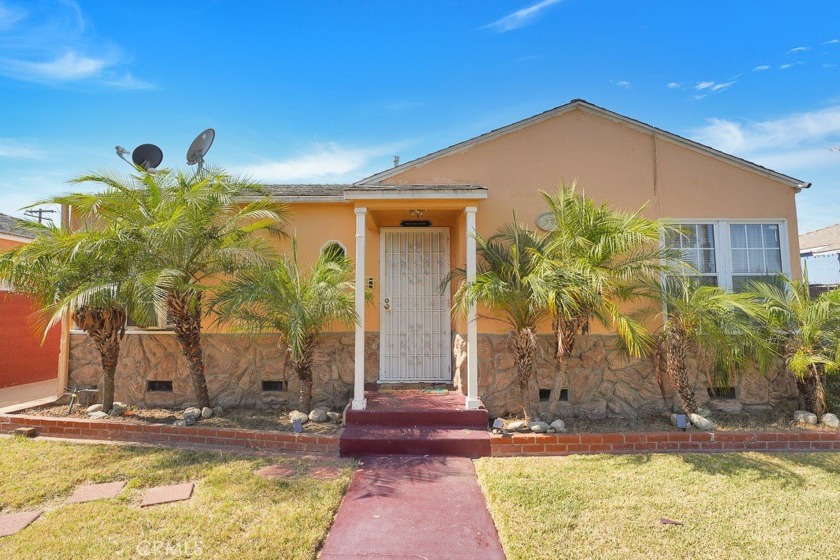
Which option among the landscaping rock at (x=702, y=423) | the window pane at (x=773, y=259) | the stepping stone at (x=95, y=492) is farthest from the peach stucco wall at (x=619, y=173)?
the stepping stone at (x=95, y=492)

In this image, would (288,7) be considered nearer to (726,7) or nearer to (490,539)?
(726,7)

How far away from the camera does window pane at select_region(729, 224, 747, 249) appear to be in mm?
7688

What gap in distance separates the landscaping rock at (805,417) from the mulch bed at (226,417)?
7337 mm

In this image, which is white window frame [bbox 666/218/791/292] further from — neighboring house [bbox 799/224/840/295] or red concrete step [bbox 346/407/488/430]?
neighboring house [bbox 799/224/840/295]

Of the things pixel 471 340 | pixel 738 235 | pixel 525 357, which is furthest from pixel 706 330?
pixel 471 340

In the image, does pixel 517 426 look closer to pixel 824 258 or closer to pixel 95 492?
pixel 95 492

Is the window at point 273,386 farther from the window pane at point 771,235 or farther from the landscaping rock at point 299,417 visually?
the window pane at point 771,235

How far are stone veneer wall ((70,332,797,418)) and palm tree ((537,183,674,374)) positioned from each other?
0.97 meters

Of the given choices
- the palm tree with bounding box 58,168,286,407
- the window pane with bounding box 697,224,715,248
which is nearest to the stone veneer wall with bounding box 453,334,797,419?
the window pane with bounding box 697,224,715,248

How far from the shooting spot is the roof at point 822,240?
14018 mm

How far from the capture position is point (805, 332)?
6.46 metres

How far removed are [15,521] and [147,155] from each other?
8.08 m

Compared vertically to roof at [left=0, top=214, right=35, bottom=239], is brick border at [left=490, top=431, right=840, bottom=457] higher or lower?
lower

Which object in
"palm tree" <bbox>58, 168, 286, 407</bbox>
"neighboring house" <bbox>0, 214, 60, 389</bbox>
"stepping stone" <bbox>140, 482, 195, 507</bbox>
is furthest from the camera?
"neighboring house" <bbox>0, 214, 60, 389</bbox>
